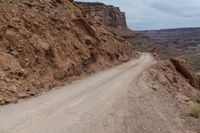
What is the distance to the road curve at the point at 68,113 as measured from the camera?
11469mm

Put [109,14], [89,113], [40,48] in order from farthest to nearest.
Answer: [109,14] → [40,48] → [89,113]

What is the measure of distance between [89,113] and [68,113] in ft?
2.45

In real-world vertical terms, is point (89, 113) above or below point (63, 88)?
above

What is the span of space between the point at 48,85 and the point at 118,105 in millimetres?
5336

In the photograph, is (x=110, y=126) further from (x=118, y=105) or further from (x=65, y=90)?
(x=65, y=90)

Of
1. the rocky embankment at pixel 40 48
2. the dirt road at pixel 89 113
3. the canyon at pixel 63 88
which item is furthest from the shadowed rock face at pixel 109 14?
the dirt road at pixel 89 113

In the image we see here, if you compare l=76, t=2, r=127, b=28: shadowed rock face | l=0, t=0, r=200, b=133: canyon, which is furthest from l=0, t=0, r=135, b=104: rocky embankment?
l=76, t=2, r=127, b=28: shadowed rock face

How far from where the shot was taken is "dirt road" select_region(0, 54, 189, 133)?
1166 cm

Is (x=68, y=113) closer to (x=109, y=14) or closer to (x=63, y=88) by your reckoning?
(x=63, y=88)

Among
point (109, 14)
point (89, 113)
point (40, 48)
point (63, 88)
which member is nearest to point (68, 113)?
point (89, 113)

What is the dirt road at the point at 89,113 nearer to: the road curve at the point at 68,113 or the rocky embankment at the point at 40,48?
the road curve at the point at 68,113

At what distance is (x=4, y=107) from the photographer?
14680 mm

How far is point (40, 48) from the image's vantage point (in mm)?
21922

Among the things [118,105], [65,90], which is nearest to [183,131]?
[118,105]
